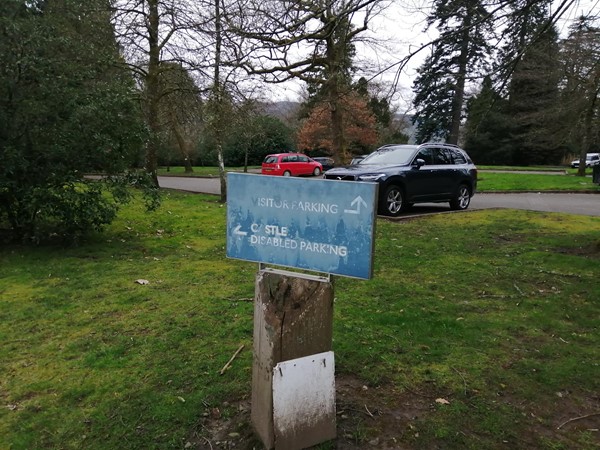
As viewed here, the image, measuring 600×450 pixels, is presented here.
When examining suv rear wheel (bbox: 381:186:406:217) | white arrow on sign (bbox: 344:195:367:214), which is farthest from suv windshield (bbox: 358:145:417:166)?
white arrow on sign (bbox: 344:195:367:214)

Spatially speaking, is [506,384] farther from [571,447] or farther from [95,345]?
[95,345]

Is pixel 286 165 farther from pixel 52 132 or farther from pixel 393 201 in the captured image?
pixel 52 132

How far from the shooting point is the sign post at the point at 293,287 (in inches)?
99.6

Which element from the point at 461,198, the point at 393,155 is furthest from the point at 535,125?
the point at 393,155

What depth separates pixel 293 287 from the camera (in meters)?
2.69

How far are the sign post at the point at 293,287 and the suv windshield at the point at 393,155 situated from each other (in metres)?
9.33

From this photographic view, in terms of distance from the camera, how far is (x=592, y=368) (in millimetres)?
3672

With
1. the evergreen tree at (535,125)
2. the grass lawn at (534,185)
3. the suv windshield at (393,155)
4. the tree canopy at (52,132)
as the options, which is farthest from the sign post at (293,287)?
the evergreen tree at (535,125)

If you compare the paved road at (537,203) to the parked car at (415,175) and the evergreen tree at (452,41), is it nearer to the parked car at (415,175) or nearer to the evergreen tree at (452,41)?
the parked car at (415,175)

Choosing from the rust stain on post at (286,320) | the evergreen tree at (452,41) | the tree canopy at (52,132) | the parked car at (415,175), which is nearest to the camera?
the rust stain on post at (286,320)

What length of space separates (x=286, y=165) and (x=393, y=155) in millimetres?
17413

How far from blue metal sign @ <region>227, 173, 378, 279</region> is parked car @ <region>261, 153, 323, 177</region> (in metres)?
25.0

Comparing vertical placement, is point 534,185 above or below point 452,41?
below

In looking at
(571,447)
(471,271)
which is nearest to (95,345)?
(571,447)
